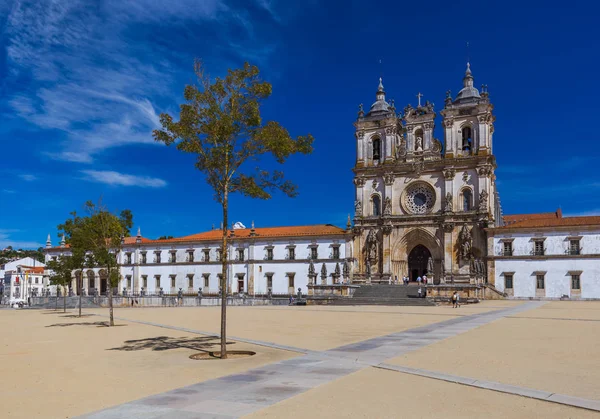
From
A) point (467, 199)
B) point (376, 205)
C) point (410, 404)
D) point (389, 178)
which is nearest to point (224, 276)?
point (410, 404)

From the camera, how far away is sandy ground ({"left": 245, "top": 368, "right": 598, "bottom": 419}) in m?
8.27

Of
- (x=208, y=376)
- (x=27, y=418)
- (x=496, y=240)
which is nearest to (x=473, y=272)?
(x=496, y=240)

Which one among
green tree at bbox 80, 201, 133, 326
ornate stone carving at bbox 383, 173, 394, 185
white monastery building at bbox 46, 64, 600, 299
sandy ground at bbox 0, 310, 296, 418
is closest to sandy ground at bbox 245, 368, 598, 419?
sandy ground at bbox 0, 310, 296, 418

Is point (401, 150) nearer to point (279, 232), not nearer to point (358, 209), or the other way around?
point (358, 209)

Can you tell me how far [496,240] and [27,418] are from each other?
54206 mm

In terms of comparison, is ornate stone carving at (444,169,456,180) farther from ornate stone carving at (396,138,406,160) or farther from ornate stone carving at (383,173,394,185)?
ornate stone carving at (383,173,394,185)

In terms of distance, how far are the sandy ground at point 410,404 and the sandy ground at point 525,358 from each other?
1259 mm

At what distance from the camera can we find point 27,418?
337 inches

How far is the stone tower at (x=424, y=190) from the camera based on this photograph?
5862 cm

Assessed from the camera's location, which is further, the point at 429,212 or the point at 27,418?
the point at 429,212

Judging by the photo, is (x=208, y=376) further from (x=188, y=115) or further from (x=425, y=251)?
(x=425, y=251)

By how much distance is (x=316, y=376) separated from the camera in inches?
456

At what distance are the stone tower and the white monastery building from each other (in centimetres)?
12

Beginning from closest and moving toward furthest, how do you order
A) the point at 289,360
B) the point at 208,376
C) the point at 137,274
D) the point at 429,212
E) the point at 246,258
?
the point at 208,376, the point at 289,360, the point at 429,212, the point at 246,258, the point at 137,274
